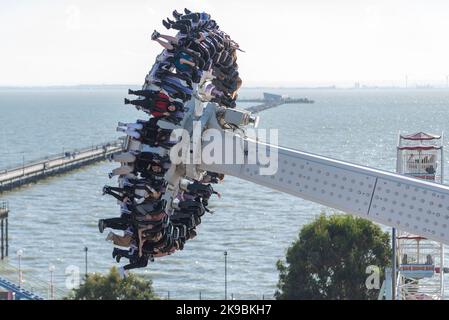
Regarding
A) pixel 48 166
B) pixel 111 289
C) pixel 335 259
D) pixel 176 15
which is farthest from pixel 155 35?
pixel 48 166

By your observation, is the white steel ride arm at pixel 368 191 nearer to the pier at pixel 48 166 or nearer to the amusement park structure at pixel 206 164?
the amusement park structure at pixel 206 164

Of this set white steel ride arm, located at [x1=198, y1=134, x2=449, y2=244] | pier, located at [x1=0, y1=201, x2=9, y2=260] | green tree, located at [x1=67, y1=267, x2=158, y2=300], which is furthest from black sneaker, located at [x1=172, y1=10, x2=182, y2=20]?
pier, located at [x1=0, y1=201, x2=9, y2=260]

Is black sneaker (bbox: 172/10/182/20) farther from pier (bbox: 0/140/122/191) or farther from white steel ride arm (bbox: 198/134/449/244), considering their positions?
pier (bbox: 0/140/122/191)

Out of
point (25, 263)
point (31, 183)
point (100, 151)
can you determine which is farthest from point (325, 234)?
point (100, 151)

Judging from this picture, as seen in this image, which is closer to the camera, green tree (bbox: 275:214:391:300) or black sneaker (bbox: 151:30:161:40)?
black sneaker (bbox: 151:30:161:40)

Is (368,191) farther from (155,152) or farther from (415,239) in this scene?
(415,239)

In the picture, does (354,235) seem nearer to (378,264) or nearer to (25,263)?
(378,264)
